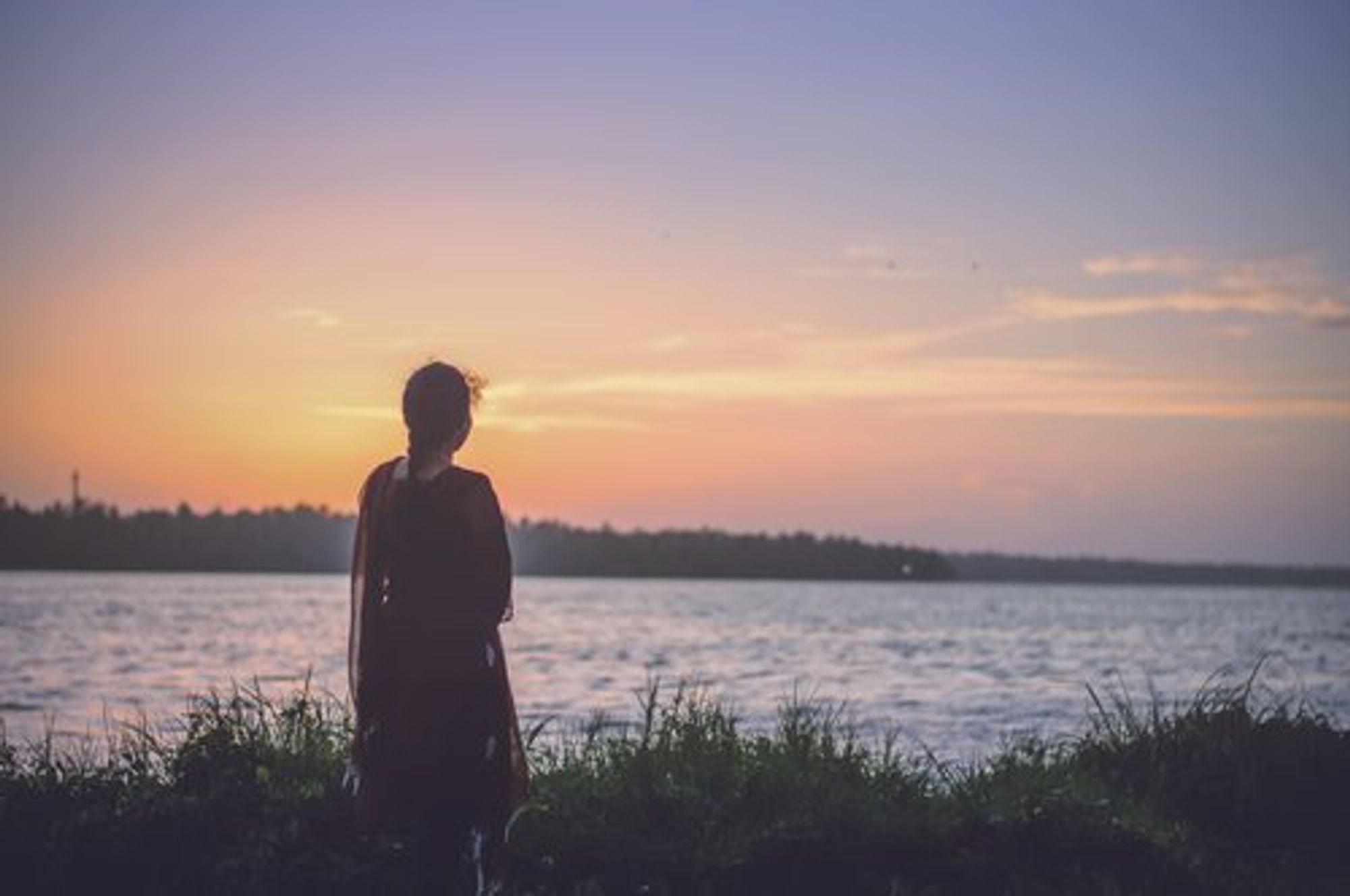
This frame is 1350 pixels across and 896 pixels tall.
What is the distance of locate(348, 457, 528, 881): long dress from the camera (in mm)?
7387

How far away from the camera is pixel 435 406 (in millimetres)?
7367

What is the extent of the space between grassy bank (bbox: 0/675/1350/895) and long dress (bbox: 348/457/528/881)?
1439 mm

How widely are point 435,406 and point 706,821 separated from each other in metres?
3.65

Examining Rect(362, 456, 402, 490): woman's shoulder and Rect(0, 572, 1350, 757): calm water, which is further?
Rect(0, 572, 1350, 757): calm water

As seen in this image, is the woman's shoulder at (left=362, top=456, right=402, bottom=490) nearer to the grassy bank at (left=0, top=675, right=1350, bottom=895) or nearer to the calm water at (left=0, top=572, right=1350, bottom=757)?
the grassy bank at (left=0, top=675, right=1350, bottom=895)

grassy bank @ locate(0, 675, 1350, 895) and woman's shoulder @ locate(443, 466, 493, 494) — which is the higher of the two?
woman's shoulder @ locate(443, 466, 493, 494)

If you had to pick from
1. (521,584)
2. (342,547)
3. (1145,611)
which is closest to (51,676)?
(1145,611)

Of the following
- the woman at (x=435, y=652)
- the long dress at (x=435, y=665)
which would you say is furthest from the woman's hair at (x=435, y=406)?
the long dress at (x=435, y=665)

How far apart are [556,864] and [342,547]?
147 meters

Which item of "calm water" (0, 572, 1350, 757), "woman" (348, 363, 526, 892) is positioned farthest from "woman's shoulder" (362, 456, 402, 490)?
"calm water" (0, 572, 1350, 757)

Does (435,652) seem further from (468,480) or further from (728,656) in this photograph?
(728,656)

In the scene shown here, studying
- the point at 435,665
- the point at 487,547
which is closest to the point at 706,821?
the point at 435,665

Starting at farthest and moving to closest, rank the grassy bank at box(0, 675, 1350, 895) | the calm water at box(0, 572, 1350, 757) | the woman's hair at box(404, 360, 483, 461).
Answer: the calm water at box(0, 572, 1350, 757)
the grassy bank at box(0, 675, 1350, 895)
the woman's hair at box(404, 360, 483, 461)

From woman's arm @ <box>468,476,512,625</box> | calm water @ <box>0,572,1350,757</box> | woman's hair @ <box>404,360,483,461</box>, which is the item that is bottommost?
calm water @ <box>0,572,1350,757</box>
